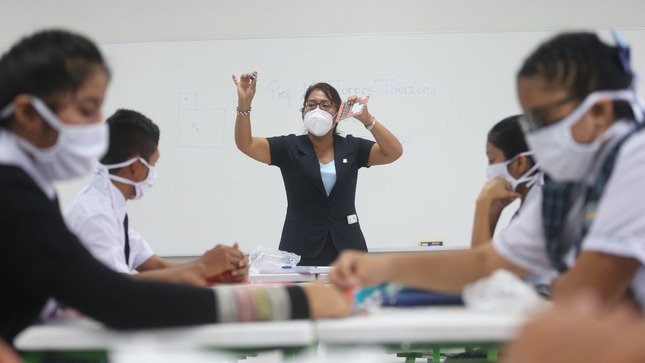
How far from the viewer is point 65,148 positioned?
1.29m

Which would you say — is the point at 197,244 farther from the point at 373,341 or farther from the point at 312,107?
the point at 373,341

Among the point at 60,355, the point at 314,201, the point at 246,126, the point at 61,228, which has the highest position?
the point at 246,126

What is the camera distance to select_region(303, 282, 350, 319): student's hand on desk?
3.85 feet

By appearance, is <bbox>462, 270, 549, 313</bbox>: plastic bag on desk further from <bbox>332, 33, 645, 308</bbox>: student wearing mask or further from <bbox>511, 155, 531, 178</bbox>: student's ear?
<bbox>511, 155, 531, 178</bbox>: student's ear

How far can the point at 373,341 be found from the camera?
3.53ft

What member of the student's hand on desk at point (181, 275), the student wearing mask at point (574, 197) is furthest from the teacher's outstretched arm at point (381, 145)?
the student wearing mask at point (574, 197)

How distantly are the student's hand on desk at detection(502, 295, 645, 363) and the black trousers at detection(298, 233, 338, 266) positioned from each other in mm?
2820

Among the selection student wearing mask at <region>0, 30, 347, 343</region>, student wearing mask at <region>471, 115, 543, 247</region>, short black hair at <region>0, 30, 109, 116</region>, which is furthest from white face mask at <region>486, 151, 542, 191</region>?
short black hair at <region>0, 30, 109, 116</region>

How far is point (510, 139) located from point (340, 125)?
1923mm

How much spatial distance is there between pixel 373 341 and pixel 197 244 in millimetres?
3286

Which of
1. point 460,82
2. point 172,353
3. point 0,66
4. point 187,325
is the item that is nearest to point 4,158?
point 0,66

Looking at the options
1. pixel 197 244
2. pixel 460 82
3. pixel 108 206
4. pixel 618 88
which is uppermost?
pixel 460 82

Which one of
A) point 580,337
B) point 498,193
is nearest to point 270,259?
point 498,193

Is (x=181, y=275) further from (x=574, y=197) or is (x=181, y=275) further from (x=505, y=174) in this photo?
(x=505, y=174)
